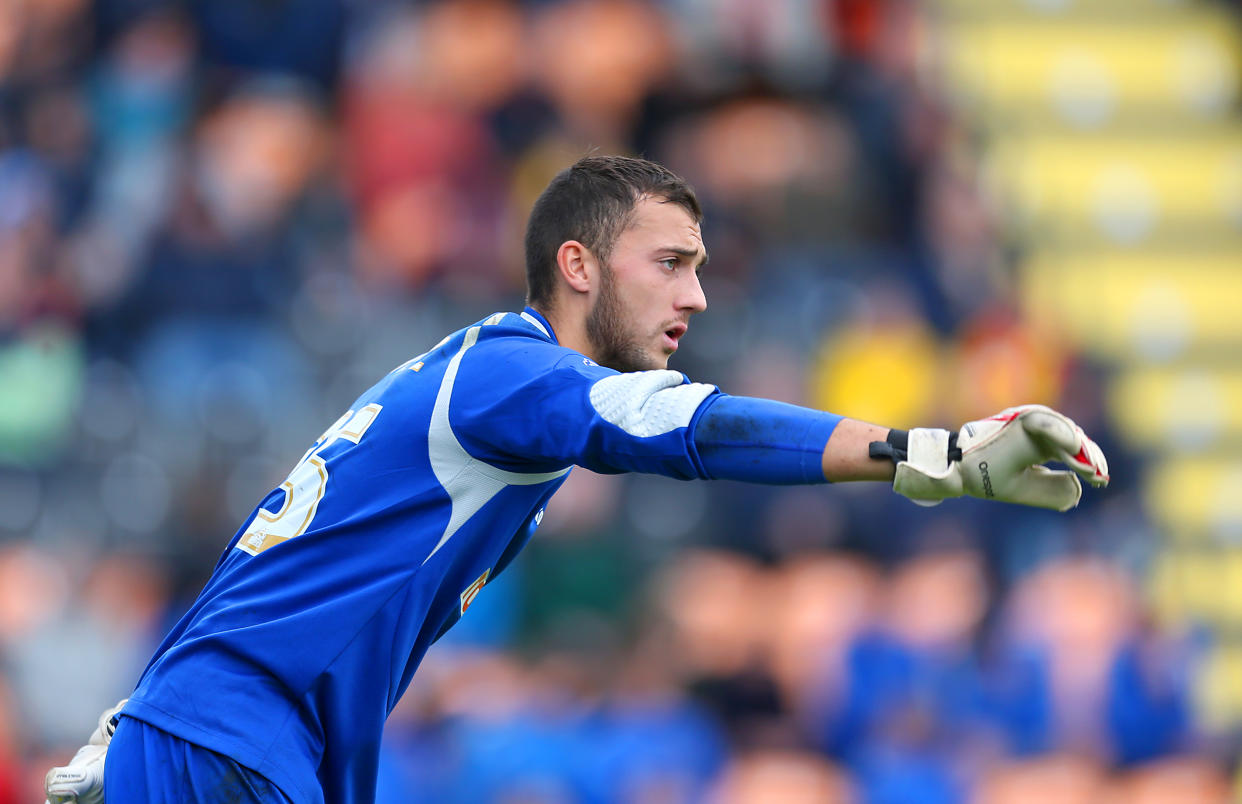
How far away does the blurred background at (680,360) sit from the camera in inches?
372

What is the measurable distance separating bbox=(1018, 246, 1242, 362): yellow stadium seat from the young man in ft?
30.9

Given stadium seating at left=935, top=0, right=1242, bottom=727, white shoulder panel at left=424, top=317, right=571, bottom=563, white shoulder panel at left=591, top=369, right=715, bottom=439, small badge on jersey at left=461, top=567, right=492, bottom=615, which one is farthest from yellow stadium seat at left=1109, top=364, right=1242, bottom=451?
white shoulder panel at left=591, top=369, right=715, bottom=439

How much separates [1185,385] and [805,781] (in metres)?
5.73

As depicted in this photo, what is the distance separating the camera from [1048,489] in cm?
351

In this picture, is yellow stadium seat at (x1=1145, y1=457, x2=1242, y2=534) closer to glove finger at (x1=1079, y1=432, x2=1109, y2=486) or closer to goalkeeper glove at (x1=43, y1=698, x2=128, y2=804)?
glove finger at (x1=1079, y1=432, x2=1109, y2=486)

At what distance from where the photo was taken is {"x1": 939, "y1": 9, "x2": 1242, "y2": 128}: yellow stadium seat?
14.9 metres

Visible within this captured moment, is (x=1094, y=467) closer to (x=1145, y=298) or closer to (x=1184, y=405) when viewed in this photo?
(x=1184, y=405)

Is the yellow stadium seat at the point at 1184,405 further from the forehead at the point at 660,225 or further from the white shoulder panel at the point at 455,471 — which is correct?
the white shoulder panel at the point at 455,471

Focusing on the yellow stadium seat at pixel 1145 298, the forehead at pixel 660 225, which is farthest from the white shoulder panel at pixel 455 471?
the yellow stadium seat at pixel 1145 298

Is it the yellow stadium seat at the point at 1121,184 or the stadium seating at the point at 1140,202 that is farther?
the yellow stadium seat at the point at 1121,184

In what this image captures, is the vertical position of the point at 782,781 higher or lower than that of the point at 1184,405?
lower

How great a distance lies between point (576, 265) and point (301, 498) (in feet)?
2.98

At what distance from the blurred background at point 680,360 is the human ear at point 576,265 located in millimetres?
5343

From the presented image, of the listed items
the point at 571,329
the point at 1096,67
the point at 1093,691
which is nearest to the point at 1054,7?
the point at 1096,67
